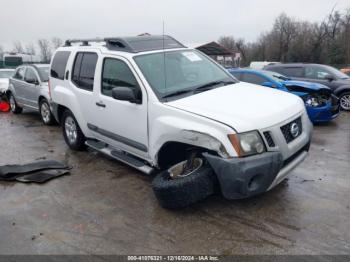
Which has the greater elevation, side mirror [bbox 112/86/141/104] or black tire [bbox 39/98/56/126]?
side mirror [bbox 112/86/141/104]

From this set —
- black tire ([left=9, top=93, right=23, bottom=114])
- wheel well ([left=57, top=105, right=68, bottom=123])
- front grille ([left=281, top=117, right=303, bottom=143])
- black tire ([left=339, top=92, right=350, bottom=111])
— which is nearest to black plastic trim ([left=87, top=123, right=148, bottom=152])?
wheel well ([left=57, top=105, right=68, bottom=123])

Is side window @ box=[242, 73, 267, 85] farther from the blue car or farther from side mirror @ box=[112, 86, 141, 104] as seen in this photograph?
side mirror @ box=[112, 86, 141, 104]

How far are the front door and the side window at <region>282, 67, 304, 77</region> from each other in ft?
26.1

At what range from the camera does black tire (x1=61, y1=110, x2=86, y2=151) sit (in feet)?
20.6

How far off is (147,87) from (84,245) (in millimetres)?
1994

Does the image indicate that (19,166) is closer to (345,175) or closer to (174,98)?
(174,98)

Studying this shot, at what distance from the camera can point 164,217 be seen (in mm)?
3920

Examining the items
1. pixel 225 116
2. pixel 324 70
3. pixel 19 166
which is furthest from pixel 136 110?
pixel 324 70

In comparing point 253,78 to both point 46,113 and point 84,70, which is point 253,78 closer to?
point 84,70

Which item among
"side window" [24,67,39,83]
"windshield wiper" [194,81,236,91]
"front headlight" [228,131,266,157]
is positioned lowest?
"front headlight" [228,131,266,157]

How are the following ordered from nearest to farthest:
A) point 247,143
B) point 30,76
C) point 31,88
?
point 247,143
point 31,88
point 30,76

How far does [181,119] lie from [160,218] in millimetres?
1153

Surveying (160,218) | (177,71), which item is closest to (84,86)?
(177,71)

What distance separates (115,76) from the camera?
496 centimetres
